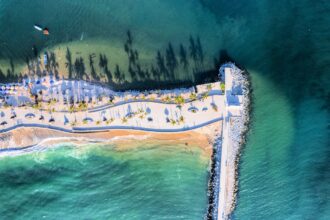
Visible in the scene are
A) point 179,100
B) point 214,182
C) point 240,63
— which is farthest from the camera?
point 214,182

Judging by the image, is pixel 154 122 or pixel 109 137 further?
pixel 109 137

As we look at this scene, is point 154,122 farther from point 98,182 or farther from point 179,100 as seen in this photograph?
point 98,182

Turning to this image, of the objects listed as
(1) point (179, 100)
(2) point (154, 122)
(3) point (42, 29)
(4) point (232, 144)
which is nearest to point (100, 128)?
(2) point (154, 122)

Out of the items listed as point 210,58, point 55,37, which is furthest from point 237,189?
point 55,37

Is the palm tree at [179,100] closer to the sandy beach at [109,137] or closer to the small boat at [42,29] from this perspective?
the sandy beach at [109,137]

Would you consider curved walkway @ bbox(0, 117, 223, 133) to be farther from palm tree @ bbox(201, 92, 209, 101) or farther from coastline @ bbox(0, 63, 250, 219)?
palm tree @ bbox(201, 92, 209, 101)

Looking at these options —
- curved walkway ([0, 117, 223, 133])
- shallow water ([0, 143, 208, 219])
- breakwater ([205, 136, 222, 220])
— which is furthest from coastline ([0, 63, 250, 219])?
shallow water ([0, 143, 208, 219])

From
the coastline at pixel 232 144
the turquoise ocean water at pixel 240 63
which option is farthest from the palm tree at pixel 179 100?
the turquoise ocean water at pixel 240 63

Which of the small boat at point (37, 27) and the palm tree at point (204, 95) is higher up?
the small boat at point (37, 27)
